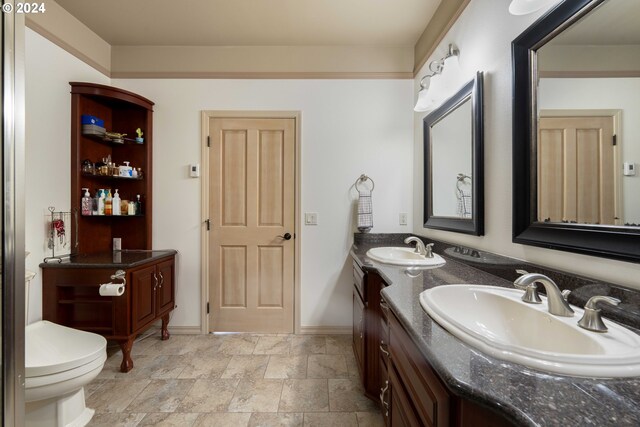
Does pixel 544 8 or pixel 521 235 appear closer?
pixel 544 8

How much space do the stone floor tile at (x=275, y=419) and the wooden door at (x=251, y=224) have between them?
0.96 m

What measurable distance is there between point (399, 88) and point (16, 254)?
8.79ft

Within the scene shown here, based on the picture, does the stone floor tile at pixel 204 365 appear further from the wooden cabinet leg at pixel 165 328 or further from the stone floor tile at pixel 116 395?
the wooden cabinet leg at pixel 165 328

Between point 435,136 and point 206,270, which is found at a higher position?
point 435,136

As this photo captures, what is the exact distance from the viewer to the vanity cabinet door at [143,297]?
1.90m

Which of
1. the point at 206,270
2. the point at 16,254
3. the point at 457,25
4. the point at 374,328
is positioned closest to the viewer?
the point at 16,254

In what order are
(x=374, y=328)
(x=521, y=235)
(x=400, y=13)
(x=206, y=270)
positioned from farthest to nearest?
1. (x=206, y=270)
2. (x=400, y=13)
3. (x=374, y=328)
4. (x=521, y=235)

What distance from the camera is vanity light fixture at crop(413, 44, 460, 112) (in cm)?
166

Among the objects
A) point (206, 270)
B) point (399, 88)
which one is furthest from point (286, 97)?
point (206, 270)

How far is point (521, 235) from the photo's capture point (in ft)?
3.68

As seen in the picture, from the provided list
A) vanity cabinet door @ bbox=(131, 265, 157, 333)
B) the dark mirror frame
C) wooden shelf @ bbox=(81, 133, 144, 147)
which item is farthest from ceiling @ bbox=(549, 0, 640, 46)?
wooden shelf @ bbox=(81, 133, 144, 147)

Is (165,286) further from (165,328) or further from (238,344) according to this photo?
(238,344)

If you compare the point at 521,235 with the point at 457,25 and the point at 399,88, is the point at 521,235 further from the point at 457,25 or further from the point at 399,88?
the point at 399,88

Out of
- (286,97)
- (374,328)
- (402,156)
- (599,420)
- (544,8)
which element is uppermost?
(286,97)
